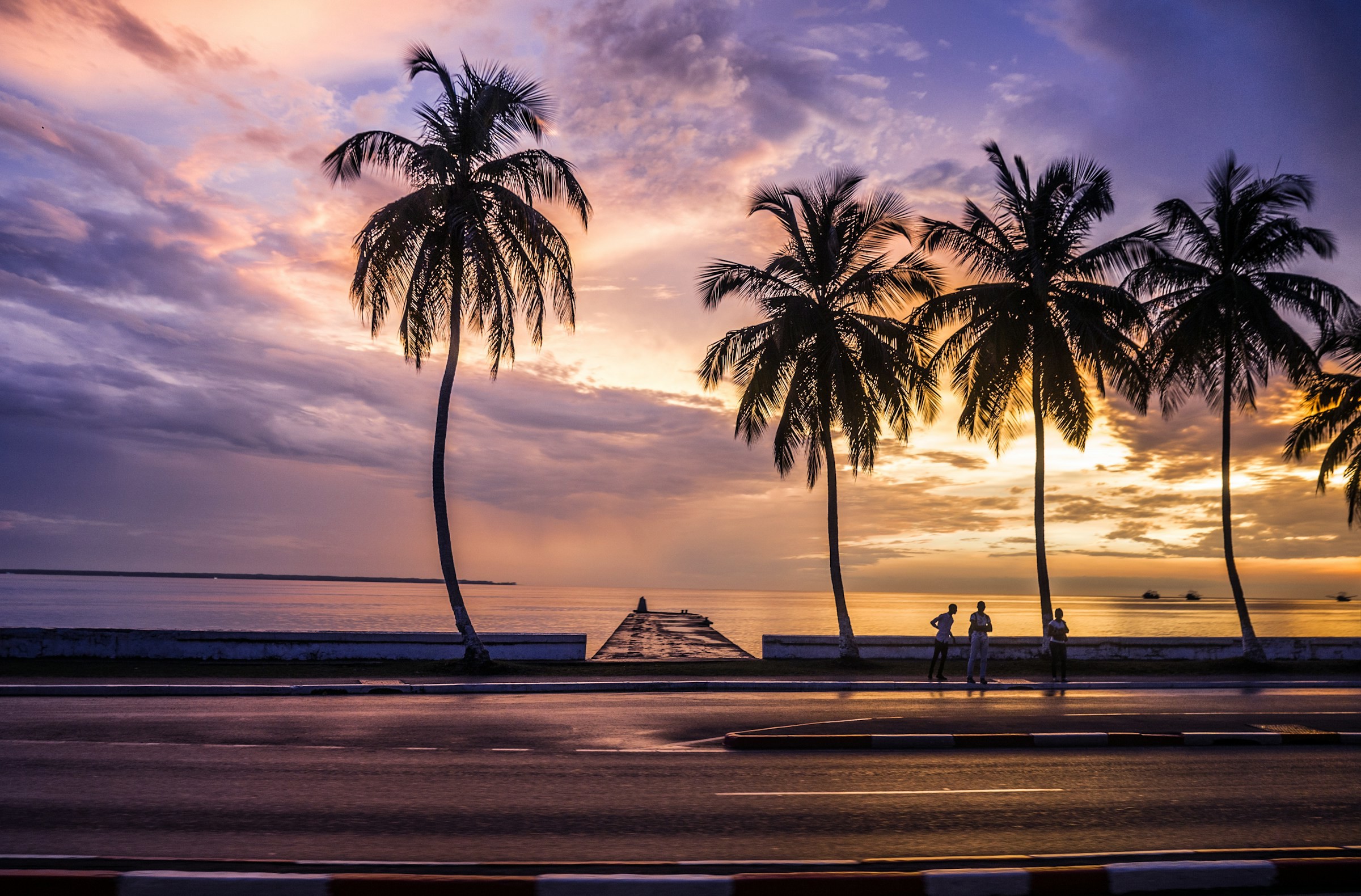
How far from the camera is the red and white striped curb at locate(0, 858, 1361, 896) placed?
5430 mm

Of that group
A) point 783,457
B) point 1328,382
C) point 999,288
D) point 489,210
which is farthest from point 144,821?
point 1328,382

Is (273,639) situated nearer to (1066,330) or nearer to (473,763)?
(473,763)

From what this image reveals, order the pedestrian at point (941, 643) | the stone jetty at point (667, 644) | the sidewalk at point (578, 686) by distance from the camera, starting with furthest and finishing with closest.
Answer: the stone jetty at point (667, 644) → the pedestrian at point (941, 643) → the sidewalk at point (578, 686)

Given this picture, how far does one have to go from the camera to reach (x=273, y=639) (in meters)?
22.8

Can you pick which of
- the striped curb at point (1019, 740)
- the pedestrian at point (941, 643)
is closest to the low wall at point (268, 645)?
the pedestrian at point (941, 643)

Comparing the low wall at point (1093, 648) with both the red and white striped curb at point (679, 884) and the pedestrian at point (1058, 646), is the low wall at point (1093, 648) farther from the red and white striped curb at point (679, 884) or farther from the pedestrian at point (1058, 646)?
the red and white striped curb at point (679, 884)

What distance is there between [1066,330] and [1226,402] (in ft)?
17.0

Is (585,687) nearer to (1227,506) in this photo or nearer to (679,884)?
(679,884)

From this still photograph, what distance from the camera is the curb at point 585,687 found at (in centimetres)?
1650

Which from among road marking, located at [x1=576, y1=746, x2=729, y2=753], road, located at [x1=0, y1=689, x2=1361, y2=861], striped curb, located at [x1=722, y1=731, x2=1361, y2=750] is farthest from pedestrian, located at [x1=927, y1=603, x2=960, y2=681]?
road marking, located at [x1=576, y1=746, x2=729, y2=753]

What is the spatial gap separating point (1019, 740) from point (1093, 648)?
17.4 m

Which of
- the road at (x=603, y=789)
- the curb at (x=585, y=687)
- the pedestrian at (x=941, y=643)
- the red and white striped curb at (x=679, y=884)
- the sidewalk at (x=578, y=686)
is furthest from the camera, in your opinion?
the pedestrian at (x=941, y=643)

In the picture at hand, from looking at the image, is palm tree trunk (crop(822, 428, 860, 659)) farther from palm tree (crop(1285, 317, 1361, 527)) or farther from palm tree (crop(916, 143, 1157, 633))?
palm tree (crop(1285, 317, 1361, 527))

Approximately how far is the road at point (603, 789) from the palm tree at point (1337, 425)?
1851cm
